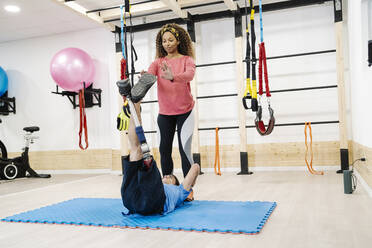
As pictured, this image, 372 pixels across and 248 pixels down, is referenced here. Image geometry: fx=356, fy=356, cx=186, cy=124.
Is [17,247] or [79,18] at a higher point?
[79,18]

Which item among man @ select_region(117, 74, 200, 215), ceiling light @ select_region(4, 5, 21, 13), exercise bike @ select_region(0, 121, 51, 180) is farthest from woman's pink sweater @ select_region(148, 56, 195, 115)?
exercise bike @ select_region(0, 121, 51, 180)

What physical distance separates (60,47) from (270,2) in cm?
332

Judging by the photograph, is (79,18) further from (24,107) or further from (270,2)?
(270,2)

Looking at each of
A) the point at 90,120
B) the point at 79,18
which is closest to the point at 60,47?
the point at 79,18

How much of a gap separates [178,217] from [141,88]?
31.1 inches

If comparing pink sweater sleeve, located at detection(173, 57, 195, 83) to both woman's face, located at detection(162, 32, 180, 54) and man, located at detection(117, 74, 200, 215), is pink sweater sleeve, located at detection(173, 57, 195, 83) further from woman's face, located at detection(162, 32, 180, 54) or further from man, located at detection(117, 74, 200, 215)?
man, located at detection(117, 74, 200, 215)

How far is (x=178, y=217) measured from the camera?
83.0 inches

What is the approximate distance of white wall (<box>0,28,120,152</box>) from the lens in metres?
5.49

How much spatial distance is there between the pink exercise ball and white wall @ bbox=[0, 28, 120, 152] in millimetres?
582

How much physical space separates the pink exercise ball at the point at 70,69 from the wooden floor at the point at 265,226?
182 cm

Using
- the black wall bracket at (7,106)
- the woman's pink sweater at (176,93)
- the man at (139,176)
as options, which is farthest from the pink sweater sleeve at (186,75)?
the black wall bracket at (7,106)

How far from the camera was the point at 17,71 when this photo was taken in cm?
600

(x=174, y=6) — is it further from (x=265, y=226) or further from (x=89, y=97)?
(x=265, y=226)

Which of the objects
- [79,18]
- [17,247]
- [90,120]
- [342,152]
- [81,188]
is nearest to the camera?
[17,247]
